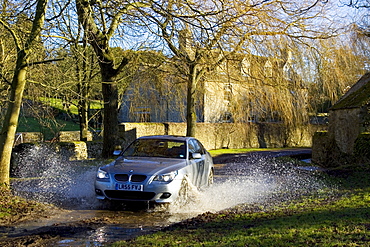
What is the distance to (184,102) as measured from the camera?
25531 millimetres

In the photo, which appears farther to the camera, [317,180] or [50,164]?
[50,164]

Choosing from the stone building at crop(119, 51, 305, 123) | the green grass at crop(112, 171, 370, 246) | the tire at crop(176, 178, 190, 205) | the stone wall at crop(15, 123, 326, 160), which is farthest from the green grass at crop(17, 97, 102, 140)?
the green grass at crop(112, 171, 370, 246)

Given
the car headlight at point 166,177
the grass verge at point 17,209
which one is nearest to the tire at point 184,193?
the car headlight at point 166,177

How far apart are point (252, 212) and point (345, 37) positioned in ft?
47.4

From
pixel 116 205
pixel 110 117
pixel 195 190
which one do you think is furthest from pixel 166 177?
pixel 110 117

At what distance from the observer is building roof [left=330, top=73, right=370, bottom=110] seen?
666 inches

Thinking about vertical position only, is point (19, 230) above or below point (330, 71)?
below

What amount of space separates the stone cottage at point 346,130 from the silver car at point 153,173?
7.69 metres

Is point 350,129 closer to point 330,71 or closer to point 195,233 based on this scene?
point 330,71

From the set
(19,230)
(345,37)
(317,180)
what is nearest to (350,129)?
(345,37)

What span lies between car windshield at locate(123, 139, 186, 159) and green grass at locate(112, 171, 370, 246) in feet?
9.34

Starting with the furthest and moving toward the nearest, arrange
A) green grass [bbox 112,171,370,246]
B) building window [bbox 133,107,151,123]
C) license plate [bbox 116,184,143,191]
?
building window [bbox 133,107,151,123] < license plate [bbox 116,184,143,191] < green grass [bbox 112,171,370,246]

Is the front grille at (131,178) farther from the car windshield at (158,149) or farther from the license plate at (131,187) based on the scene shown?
the car windshield at (158,149)

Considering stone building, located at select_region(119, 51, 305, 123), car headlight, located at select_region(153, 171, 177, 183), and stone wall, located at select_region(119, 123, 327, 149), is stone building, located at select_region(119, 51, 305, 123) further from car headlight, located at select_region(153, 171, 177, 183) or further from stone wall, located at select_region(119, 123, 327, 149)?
car headlight, located at select_region(153, 171, 177, 183)
